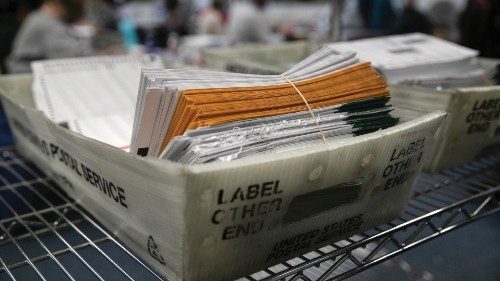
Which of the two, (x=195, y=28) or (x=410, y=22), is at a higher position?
(x=410, y=22)

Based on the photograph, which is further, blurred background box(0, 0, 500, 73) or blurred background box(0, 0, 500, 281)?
blurred background box(0, 0, 500, 73)

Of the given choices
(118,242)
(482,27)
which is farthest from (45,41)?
(482,27)

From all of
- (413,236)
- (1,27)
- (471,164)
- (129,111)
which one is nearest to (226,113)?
(413,236)

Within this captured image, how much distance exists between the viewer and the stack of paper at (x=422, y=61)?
3.21 ft

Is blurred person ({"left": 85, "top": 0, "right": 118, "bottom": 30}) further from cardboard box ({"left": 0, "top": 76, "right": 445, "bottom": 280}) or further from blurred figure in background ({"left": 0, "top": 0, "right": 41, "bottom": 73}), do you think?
cardboard box ({"left": 0, "top": 76, "right": 445, "bottom": 280})

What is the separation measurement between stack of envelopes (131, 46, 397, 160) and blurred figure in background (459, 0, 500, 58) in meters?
2.34

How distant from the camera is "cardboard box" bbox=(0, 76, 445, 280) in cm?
47

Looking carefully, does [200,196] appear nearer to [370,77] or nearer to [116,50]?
[370,77]

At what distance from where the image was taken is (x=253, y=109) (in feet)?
2.02

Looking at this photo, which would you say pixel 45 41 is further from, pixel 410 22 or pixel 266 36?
pixel 410 22

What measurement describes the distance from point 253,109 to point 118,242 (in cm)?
28

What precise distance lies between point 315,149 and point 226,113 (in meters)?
0.14

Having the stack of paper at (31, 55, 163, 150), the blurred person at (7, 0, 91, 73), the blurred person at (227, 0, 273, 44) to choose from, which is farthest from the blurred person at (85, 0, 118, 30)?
the stack of paper at (31, 55, 163, 150)

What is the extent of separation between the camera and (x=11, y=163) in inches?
39.9
